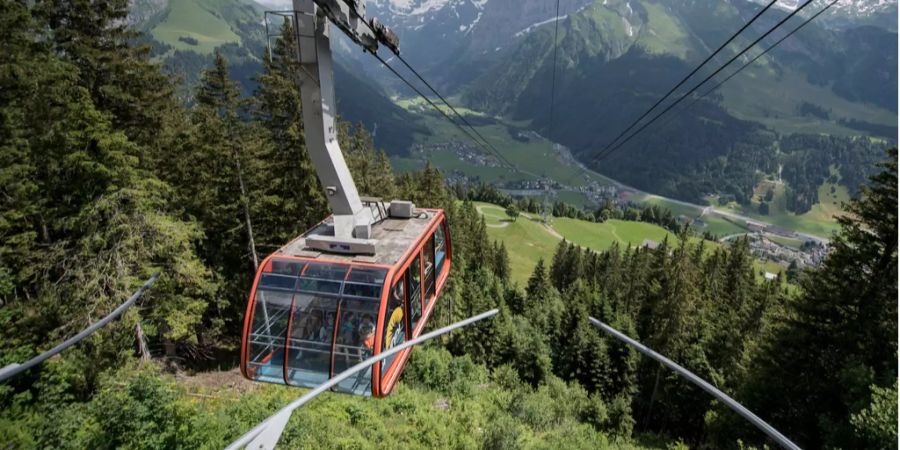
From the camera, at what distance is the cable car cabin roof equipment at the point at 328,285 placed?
8.66 m

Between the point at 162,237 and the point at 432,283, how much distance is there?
9.63 m

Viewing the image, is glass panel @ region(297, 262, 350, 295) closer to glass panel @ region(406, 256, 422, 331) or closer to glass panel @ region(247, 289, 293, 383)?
glass panel @ region(247, 289, 293, 383)

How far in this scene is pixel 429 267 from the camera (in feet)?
41.8

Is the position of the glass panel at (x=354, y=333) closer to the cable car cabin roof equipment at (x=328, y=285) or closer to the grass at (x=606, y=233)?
the cable car cabin roof equipment at (x=328, y=285)

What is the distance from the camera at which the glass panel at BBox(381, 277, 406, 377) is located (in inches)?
348

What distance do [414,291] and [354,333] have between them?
2573 mm

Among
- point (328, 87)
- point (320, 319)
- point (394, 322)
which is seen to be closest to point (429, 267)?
point (394, 322)

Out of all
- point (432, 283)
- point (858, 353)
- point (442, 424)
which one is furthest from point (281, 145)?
point (858, 353)

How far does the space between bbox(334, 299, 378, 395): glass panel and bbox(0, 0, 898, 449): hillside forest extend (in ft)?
23.0

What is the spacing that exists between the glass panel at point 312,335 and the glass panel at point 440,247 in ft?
16.9

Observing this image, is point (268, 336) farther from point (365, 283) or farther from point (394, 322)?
point (394, 322)

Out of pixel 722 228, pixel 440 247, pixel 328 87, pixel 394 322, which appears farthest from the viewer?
pixel 722 228

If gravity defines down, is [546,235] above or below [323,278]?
below

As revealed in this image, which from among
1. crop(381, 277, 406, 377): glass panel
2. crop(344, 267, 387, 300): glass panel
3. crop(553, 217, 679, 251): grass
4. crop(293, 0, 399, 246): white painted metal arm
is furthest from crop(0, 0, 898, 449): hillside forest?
crop(553, 217, 679, 251): grass
